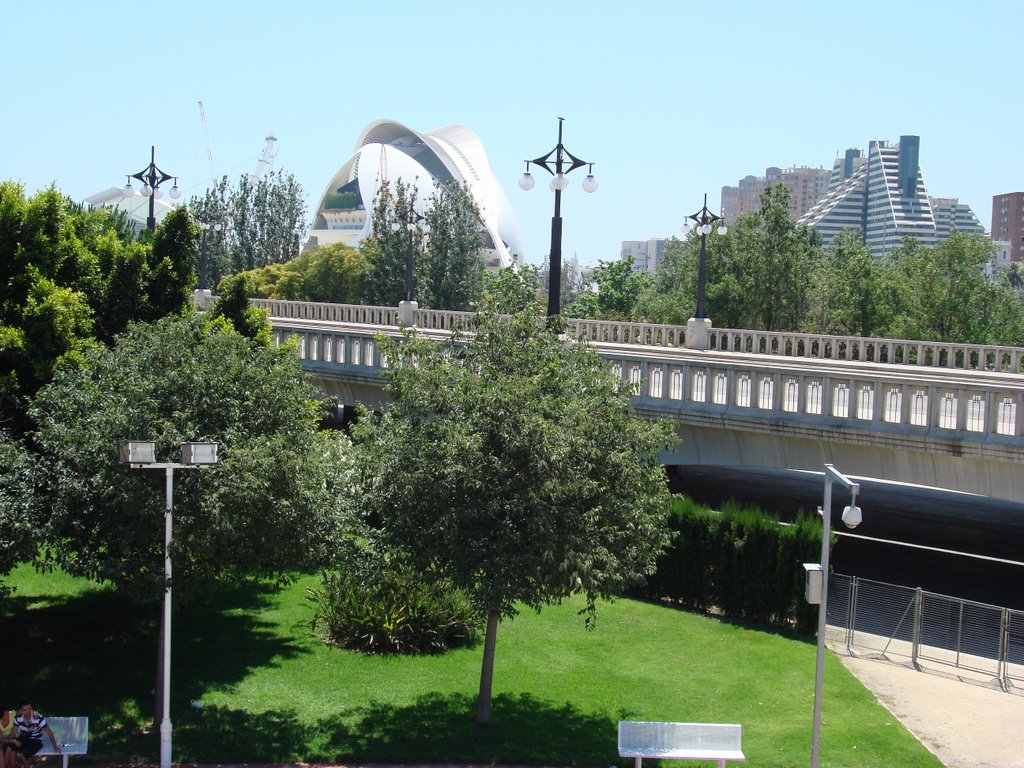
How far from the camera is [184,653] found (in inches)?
693

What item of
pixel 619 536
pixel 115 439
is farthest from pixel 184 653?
pixel 619 536

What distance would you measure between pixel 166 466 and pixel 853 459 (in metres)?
12.2

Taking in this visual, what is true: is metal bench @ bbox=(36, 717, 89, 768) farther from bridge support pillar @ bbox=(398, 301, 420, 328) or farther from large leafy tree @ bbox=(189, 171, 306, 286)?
large leafy tree @ bbox=(189, 171, 306, 286)

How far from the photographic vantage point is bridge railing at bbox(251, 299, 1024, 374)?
26.8m

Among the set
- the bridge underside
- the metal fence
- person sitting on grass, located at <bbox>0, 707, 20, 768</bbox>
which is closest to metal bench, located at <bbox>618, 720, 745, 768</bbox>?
the bridge underside

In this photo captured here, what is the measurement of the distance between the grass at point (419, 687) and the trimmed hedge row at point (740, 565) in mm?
585

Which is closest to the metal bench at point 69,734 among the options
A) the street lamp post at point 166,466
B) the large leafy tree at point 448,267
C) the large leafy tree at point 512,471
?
the street lamp post at point 166,466

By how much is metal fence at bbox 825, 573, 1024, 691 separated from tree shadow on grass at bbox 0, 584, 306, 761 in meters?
9.64

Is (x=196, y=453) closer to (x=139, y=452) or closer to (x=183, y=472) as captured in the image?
(x=139, y=452)

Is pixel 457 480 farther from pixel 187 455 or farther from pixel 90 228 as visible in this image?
pixel 90 228

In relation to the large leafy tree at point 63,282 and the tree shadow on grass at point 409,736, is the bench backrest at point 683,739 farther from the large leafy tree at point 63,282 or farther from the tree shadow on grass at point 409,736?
the large leafy tree at point 63,282

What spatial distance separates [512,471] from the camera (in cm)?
1368

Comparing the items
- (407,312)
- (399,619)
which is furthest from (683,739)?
(407,312)

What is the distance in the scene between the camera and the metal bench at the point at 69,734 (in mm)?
12773
